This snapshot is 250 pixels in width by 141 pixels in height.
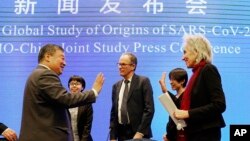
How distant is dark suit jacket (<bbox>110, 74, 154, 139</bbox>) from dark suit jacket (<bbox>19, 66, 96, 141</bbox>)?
0.99 metres

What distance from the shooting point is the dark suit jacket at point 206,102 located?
250 centimetres

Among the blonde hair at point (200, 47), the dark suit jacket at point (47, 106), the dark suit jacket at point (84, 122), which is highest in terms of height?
the blonde hair at point (200, 47)

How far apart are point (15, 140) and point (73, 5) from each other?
1683 mm

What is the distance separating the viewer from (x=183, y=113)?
2539mm

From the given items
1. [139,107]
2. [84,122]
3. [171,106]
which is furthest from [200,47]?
[84,122]

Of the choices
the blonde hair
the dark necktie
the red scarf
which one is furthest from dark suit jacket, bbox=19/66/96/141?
the dark necktie

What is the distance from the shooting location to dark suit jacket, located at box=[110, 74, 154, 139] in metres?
3.65

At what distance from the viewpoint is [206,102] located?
2574mm

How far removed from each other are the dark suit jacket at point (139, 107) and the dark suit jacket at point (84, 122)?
8.4 inches

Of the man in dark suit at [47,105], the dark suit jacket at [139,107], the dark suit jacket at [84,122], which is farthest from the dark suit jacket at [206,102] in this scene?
the dark suit jacket at [84,122]

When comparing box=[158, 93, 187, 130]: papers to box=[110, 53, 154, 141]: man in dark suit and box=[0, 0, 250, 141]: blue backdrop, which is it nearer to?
box=[110, 53, 154, 141]: man in dark suit

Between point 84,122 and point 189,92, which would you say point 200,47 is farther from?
point 84,122

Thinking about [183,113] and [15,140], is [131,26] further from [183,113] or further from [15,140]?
[183,113]

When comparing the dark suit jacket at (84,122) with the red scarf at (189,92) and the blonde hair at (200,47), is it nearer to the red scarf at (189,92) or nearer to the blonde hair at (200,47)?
the red scarf at (189,92)
